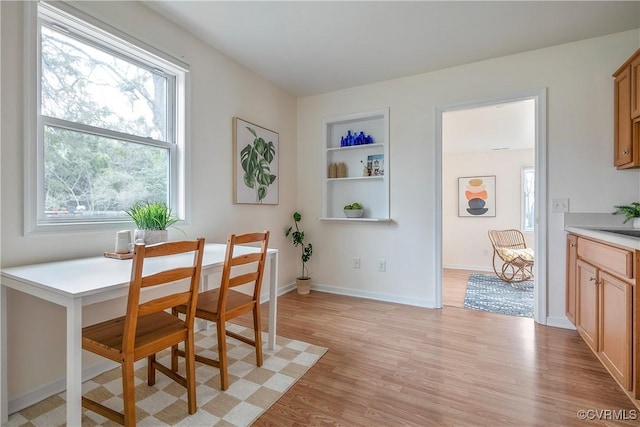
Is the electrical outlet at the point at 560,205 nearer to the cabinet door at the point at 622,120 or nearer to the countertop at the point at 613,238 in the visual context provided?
the countertop at the point at 613,238

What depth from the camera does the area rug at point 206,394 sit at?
1.51 metres

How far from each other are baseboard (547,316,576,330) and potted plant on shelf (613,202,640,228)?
3.07 ft

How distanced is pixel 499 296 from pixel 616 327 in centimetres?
211

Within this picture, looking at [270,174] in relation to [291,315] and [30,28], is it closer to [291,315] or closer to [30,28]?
[291,315]

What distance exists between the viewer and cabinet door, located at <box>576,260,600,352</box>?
2.00 meters

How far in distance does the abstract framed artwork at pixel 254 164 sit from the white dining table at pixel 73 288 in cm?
137

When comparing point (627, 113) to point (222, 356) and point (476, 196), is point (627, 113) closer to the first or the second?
point (222, 356)

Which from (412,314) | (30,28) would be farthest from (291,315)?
(30,28)

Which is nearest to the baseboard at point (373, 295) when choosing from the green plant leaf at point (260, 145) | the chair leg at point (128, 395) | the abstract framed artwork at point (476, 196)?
the green plant leaf at point (260, 145)

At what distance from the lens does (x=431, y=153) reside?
3201 millimetres

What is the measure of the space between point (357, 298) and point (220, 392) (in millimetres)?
2120

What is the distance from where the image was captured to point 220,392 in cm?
172

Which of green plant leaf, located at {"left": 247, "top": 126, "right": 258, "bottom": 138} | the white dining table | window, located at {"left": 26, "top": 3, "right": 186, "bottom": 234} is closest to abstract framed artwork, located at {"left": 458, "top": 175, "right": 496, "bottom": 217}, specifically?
green plant leaf, located at {"left": 247, "top": 126, "right": 258, "bottom": 138}

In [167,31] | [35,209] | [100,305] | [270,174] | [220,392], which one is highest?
[167,31]
